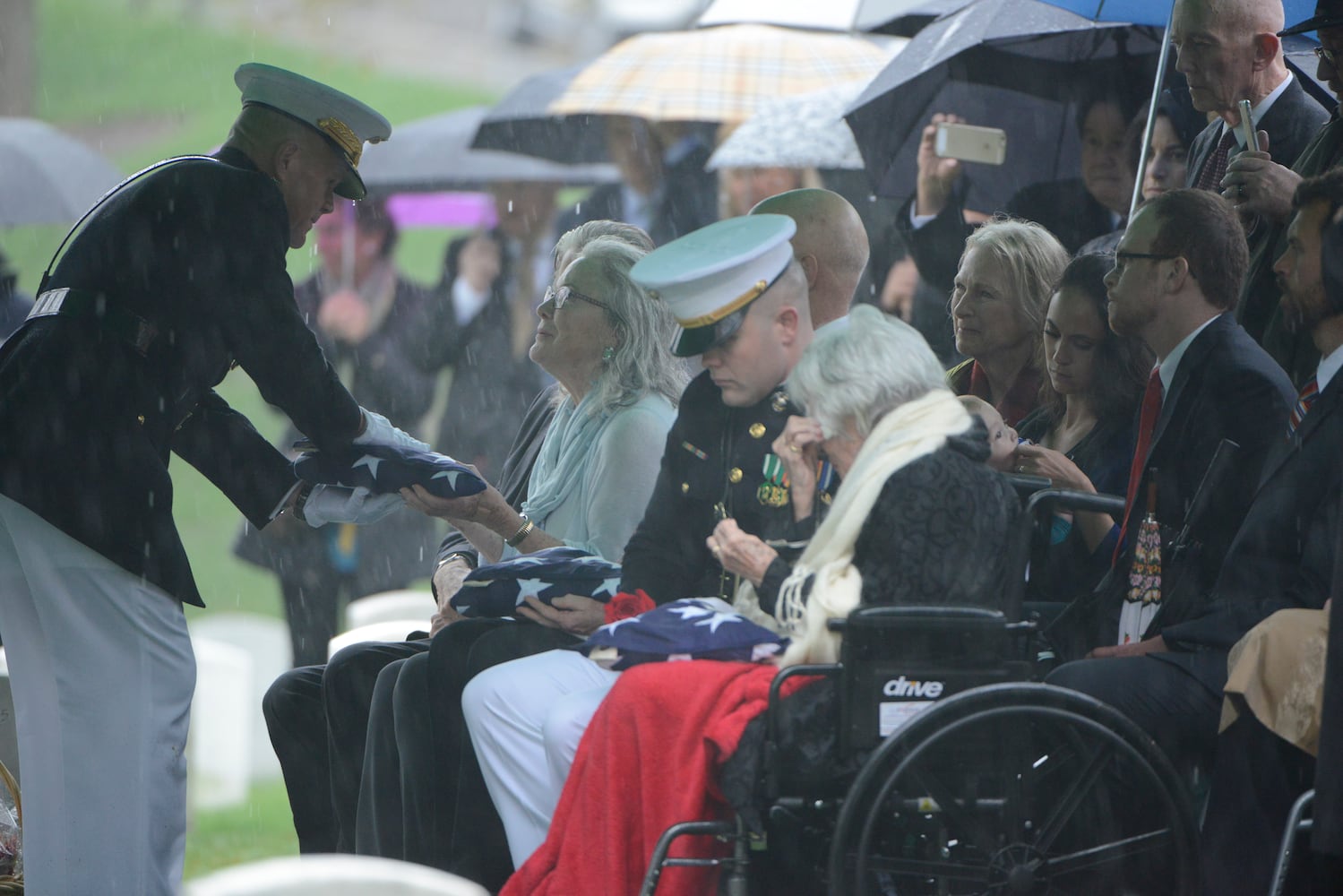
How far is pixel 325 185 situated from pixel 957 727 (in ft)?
6.62

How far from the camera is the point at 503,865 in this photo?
13.0ft

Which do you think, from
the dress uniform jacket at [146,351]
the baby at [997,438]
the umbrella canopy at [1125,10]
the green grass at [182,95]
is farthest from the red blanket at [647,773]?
the green grass at [182,95]

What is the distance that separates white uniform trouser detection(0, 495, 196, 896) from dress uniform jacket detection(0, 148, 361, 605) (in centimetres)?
8

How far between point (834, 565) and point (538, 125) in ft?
20.4

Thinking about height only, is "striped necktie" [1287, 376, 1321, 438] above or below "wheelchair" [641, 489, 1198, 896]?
above

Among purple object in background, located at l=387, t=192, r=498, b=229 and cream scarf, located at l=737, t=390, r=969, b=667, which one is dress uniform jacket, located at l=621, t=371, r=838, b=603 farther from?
purple object in background, located at l=387, t=192, r=498, b=229

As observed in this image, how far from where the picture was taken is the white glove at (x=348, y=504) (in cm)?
415

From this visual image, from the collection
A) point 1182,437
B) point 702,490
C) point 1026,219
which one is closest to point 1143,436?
point 1182,437

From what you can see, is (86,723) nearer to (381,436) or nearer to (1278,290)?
(381,436)

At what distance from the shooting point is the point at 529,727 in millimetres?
3711

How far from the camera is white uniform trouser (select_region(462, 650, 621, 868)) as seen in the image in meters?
3.57

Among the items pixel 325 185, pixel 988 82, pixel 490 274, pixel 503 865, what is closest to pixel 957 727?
pixel 503 865

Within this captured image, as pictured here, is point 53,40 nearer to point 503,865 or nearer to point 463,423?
point 463,423

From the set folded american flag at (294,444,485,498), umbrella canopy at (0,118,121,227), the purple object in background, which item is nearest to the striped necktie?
folded american flag at (294,444,485,498)
